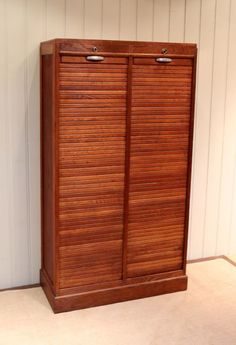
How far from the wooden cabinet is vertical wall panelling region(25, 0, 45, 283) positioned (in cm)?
7

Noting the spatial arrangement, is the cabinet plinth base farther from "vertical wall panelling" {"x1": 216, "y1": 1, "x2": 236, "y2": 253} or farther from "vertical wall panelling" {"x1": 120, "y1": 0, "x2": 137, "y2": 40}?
"vertical wall panelling" {"x1": 120, "y1": 0, "x2": 137, "y2": 40}

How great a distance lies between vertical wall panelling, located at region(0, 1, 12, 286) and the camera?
10.1ft

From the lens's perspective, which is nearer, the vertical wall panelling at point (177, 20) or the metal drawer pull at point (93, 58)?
the metal drawer pull at point (93, 58)

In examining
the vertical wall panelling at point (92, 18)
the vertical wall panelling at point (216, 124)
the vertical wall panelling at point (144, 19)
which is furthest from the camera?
the vertical wall panelling at point (216, 124)

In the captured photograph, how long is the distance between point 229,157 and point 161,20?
4.12ft


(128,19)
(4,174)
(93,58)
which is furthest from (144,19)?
(4,174)

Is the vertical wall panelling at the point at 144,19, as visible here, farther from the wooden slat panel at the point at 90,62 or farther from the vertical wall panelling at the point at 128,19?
the wooden slat panel at the point at 90,62

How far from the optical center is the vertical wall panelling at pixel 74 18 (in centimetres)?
319

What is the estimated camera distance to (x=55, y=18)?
10.4ft

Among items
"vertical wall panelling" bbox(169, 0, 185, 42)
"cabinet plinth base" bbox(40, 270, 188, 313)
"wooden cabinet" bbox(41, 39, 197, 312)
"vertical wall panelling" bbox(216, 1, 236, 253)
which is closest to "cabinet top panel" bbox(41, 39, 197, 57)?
"wooden cabinet" bbox(41, 39, 197, 312)

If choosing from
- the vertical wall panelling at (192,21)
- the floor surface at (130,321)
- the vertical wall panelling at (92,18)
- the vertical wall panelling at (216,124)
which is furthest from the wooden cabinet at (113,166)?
the vertical wall panelling at (216,124)

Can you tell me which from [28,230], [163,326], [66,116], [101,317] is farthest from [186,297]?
[66,116]

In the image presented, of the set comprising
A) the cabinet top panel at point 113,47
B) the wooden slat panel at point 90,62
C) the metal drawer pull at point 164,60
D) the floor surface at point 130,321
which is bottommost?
the floor surface at point 130,321

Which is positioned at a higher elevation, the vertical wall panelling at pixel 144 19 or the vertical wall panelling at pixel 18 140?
the vertical wall panelling at pixel 144 19
